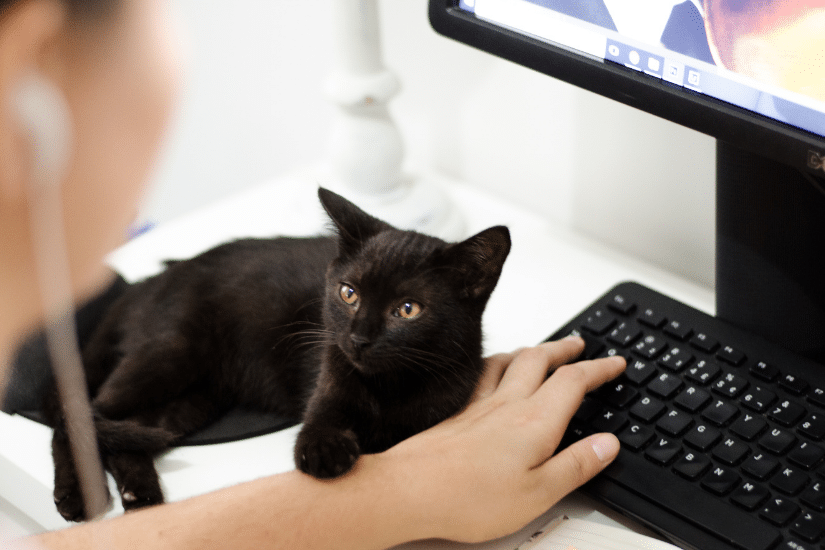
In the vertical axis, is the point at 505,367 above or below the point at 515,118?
below

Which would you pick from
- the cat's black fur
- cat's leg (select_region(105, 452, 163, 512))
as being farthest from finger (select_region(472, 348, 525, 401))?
cat's leg (select_region(105, 452, 163, 512))

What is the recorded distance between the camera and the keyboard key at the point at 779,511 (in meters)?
0.64

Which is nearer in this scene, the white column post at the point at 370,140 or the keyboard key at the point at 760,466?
the keyboard key at the point at 760,466

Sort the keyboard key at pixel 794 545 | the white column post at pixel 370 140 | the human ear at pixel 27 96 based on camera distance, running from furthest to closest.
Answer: the white column post at pixel 370 140
the keyboard key at pixel 794 545
the human ear at pixel 27 96

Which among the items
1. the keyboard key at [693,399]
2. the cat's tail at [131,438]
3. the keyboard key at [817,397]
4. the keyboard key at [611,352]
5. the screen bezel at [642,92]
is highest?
the screen bezel at [642,92]

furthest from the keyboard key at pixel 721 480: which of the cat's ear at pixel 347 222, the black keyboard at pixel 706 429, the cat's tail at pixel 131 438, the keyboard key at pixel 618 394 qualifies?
the cat's tail at pixel 131 438

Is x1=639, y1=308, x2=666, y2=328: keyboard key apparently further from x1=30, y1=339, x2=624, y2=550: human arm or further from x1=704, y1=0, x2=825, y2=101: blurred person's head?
x1=704, y1=0, x2=825, y2=101: blurred person's head

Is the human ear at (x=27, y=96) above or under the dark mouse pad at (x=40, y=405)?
above

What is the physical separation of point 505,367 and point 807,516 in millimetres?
337

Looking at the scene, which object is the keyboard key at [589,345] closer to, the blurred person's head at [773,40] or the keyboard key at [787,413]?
the keyboard key at [787,413]

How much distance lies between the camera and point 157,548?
0.66 m

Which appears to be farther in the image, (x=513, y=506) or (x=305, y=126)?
(x=305, y=126)

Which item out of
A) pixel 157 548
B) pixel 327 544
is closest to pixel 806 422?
pixel 327 544

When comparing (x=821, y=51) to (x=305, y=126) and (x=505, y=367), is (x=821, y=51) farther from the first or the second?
(x=305, y=126)
